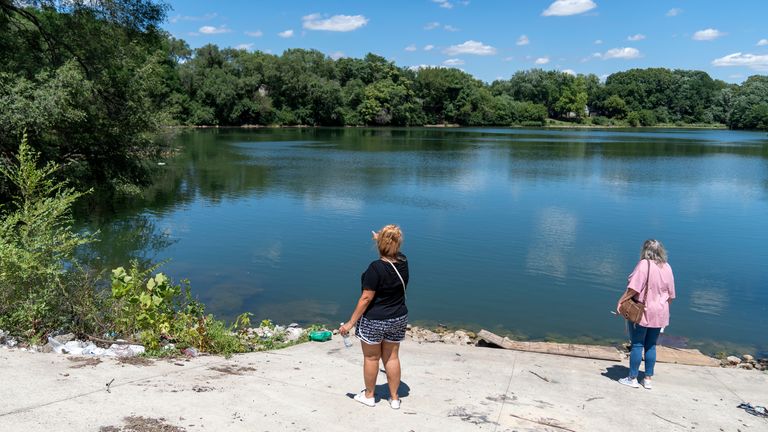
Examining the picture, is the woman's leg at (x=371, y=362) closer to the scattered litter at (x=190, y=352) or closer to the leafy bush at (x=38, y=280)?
the scattered litter at (x=190, y=352)

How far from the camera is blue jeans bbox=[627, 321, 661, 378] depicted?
6.41 meters

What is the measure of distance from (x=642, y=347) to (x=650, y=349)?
81mm

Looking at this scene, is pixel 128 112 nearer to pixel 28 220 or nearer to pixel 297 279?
pixel 297 279

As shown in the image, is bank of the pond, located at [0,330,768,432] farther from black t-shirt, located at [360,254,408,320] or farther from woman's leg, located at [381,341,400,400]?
black t-shirt, located at [360,254,408,320]

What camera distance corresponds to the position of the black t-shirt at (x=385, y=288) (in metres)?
5.04

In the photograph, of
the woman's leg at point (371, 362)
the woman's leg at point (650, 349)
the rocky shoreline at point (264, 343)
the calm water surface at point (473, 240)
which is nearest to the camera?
the woman's leg at point (371, 362)

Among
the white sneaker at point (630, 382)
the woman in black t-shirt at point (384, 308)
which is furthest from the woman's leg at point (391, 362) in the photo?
the white sneaker at point (630, 382)

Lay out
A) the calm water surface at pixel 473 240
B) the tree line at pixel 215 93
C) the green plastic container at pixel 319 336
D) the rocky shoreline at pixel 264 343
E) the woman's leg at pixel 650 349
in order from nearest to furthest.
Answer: the rocky shoreline at pixel 264 343 < the woman's leg at pixel 650 349 < the green plastic container at pixel 319 336 < the calm water surface at pixel 473 240 < the tree line at pixel 215 93

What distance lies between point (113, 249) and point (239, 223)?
4.76 meters

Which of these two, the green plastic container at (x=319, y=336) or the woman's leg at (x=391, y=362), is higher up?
the woman's leg at (x=391, y=362)

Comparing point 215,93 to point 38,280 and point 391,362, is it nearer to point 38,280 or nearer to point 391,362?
point 38,280

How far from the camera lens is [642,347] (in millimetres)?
6480

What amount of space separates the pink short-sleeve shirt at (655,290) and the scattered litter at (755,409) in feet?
3.34

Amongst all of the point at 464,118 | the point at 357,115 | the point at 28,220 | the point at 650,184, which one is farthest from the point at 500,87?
the point at 28,220
